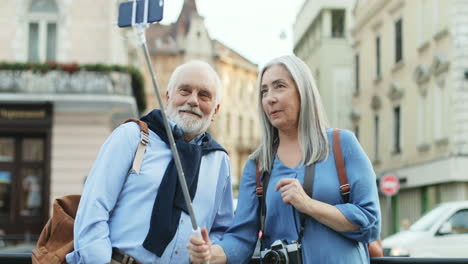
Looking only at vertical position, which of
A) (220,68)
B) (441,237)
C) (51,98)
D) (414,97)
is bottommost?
(441,237)

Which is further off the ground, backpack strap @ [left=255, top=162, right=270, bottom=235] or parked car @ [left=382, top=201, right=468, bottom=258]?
backpack strap @ [left=255, top=162, right=270, bottom=235]

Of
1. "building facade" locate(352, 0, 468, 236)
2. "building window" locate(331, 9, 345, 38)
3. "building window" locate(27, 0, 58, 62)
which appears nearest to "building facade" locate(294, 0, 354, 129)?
A: "building window" locate(331, 9, 345, 38)

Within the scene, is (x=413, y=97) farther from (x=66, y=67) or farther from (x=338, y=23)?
(x=338, y=23)

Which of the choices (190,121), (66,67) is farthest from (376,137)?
(190,121)

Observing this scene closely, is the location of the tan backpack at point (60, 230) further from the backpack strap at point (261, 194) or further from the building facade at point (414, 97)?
the building facade at point (414, 97)

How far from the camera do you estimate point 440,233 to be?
456 inches

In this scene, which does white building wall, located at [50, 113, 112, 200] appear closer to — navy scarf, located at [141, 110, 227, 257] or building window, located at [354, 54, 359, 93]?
building window, located at [354, 54, 359, 93]

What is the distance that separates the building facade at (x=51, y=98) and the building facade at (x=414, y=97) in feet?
34.2

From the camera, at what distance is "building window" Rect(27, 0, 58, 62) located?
24516mm

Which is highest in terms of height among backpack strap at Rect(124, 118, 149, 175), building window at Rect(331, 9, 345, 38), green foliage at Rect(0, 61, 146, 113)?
building window at Rect(331, 9, 345, 38)

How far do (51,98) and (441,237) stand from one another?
51.0ft

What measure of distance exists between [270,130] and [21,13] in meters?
22.5

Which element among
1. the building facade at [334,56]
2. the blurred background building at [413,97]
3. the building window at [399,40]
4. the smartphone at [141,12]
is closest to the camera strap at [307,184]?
the smartphone at [141,12]

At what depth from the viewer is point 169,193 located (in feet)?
11.8
